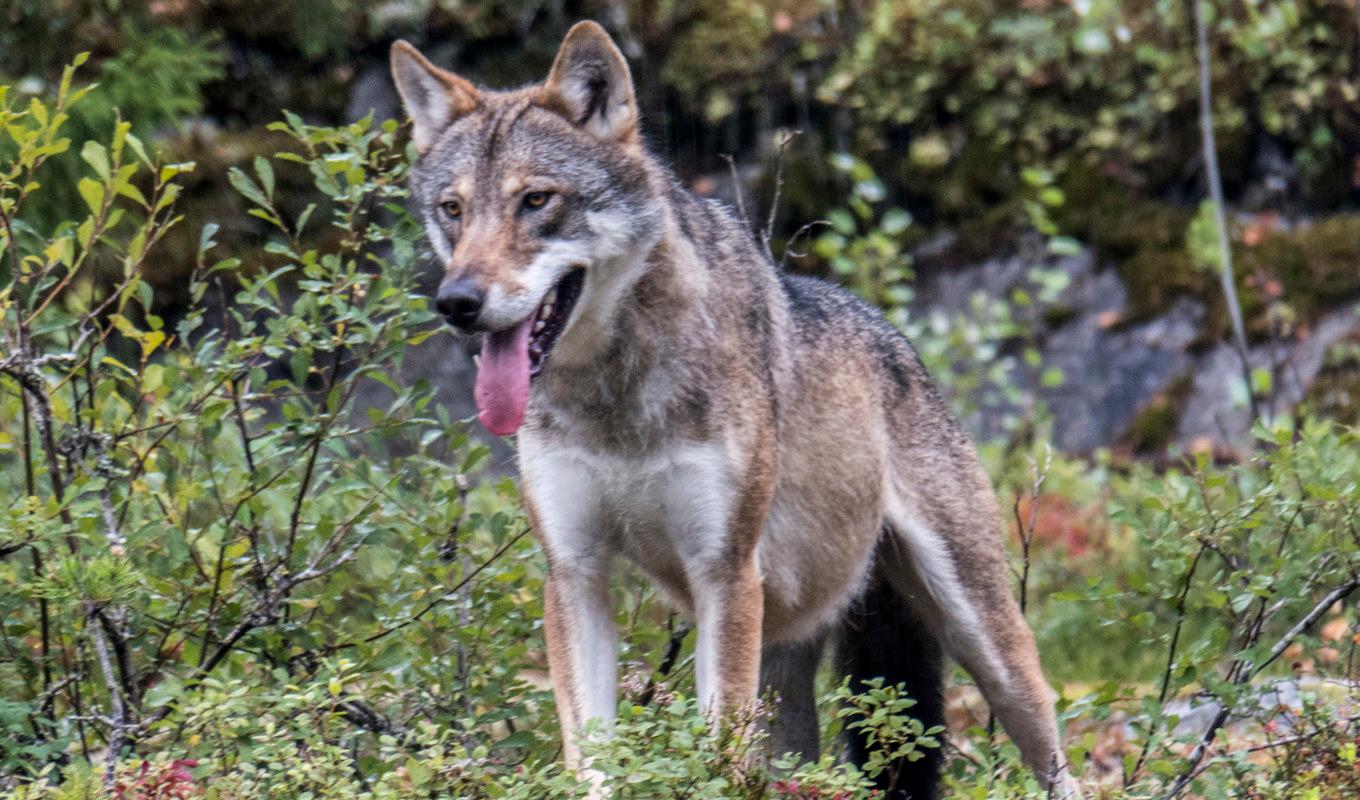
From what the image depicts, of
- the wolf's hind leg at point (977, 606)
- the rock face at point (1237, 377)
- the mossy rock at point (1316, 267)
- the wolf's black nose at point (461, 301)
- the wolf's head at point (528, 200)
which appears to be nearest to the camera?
the wolf's black nose at point (461, 301)

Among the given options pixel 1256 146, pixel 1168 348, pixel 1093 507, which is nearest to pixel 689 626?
pixel 1093 507

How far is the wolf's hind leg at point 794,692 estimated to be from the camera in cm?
513

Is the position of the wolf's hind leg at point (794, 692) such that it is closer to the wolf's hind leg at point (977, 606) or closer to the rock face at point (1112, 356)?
the wolf's hind leg at point (977, 606)

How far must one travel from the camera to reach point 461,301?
3.76 meters

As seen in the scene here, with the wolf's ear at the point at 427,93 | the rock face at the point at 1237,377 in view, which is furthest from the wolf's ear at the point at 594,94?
the rock face at the point at 1237,377

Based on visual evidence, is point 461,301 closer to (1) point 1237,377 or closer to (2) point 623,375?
(2) point 623,375

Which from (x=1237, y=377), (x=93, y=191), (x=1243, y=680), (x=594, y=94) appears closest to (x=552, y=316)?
(x=594, y=94)

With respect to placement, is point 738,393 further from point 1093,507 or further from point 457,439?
point 1093,507

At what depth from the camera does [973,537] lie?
5152 millimetres

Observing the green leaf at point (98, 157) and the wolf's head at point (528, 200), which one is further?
the green leaf at point (98, 157)

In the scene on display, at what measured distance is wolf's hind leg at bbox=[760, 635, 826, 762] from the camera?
5129 millimetres

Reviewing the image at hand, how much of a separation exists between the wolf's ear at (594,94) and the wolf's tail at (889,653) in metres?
1.82

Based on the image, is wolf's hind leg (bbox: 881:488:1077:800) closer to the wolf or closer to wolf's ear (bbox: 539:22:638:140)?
the wolf

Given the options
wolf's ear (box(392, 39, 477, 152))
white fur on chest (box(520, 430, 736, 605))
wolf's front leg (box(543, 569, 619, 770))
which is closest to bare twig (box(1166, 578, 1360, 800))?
white fur on chest (box(520, 430, 736, 605))
